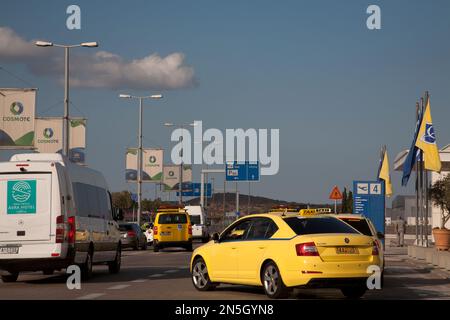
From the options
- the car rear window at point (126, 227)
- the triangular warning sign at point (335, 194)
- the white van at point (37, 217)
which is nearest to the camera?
the white van at point (37, 217)

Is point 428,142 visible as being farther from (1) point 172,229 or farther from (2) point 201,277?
(2) point 201,277

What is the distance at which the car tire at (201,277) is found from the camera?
64.5 feet

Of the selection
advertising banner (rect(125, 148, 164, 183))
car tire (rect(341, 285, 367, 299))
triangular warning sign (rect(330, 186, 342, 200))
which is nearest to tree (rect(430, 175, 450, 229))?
triangular warning sign (rect(330, 186, 342, 200))

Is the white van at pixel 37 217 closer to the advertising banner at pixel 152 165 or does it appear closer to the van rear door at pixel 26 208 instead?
the van rear door at pixel 26 208

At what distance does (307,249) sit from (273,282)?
3.29ft

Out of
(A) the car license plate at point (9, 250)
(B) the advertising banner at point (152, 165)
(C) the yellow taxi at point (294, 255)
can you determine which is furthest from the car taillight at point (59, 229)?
(B) the advertising banner at point (152, 165)

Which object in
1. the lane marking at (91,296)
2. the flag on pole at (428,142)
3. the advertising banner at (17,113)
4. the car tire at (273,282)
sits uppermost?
the advertising banner at (17,113)

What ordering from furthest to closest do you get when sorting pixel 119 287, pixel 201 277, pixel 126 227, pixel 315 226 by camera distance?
pixel 126 227 → pixel 119 287 → pixel 201 277 → pixel 315 226

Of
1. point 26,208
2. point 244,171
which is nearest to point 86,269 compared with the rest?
point 26,208

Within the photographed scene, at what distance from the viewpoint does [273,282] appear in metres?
17.4

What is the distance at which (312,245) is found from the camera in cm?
1683

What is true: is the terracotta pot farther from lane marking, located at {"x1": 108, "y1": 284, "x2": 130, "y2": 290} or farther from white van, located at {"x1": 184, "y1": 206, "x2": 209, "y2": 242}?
white van, located at {"x1": 184, "y1": 206, "x2": 209, "y2": 242}

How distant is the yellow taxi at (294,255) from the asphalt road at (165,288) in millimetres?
459
